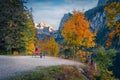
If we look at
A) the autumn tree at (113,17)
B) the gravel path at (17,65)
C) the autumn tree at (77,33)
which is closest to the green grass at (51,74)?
the gravel path at (17,65)

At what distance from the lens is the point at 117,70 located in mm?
165125

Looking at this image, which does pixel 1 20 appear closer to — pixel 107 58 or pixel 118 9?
pixel 107 58

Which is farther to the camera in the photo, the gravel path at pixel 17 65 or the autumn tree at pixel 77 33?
the autumn tree at pixel 77 33

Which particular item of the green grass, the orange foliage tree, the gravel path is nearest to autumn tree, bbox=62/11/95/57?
the gravel path

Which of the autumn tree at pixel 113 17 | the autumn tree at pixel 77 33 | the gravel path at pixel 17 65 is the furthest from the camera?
the autumn tree at pixel 77 33

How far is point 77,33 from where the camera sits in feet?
139

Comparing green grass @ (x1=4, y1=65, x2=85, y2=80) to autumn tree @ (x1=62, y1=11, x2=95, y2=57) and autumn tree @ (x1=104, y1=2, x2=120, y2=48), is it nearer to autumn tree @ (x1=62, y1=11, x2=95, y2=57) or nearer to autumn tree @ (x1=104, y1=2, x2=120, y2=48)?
autumn tree @ (x1=104, y1=2, x2=120, y2=48)

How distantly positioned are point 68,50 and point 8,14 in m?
12.2

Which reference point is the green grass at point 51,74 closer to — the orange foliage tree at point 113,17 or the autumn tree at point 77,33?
the orange foliage tree at point 113,17

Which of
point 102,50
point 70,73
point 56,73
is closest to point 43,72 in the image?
point 56,73

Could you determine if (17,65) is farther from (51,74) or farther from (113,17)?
(113,17)

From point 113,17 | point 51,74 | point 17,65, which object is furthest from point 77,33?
point 113,17

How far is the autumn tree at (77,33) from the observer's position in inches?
1673

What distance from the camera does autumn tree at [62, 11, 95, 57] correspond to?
4250cm
